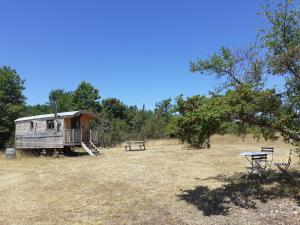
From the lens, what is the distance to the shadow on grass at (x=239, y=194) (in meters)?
9.51

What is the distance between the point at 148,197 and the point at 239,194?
2.72 meters

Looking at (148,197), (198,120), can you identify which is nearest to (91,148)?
(148,197)

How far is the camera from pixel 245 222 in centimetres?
812

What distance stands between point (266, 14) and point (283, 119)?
2896 millimetres

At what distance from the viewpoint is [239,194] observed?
10.6 m

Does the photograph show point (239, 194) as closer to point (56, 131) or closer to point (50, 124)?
point (56, 131)

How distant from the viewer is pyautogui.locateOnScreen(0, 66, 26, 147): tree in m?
39.8

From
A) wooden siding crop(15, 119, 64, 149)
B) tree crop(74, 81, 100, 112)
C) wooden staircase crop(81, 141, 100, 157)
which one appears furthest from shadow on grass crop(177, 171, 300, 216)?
tree crop(74, 81, 100, 112)

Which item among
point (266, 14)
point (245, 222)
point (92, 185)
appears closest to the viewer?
point (245, 222)

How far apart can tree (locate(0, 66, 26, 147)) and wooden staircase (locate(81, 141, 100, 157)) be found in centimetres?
1650

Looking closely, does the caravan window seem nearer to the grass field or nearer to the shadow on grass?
the grass field

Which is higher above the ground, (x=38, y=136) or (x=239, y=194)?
(x=38, y=136)

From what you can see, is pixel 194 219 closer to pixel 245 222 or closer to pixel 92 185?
pixel 245 222

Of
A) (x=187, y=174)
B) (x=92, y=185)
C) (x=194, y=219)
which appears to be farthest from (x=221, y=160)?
(x=194, y=219)
